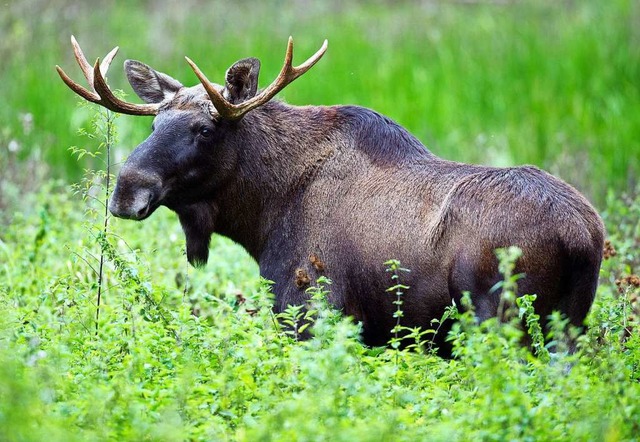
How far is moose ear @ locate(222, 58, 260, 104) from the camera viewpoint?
5781 mm

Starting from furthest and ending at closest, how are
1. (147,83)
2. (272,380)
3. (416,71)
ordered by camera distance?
(416,71) < (147,83) < (272,380)

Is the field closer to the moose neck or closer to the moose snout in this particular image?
the moose snout

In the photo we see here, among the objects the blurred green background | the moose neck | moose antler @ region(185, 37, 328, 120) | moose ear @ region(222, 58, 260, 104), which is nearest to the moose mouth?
the moose neck

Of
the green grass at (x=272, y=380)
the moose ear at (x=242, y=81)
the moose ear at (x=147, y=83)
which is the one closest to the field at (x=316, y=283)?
the green grass at (x=272, y=380)

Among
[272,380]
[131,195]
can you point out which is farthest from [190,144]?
[272,380]

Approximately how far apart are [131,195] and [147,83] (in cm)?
93

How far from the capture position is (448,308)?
4.85 metres

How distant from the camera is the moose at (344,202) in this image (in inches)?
197

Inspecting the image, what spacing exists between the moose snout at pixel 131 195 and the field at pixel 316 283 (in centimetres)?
21

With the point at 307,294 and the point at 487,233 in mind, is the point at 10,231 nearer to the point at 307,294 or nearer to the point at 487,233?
the point at 307,294

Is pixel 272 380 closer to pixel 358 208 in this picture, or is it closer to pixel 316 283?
pixel 316 283

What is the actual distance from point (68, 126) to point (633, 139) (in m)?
5.24

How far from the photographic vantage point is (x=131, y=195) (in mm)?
5504

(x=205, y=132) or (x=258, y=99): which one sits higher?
(x=258, y=99)
